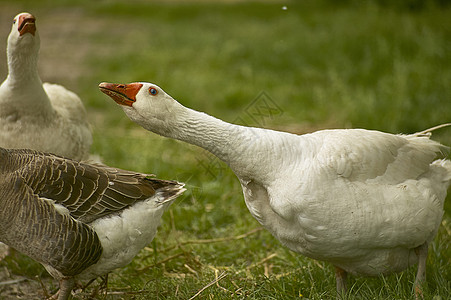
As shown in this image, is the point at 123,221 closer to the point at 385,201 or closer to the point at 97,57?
the point at 385,201

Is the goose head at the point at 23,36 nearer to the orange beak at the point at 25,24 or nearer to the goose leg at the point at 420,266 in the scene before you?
the orange beak at the point at 25,24

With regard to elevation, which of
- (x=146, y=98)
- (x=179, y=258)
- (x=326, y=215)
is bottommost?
(x=179, y=258)

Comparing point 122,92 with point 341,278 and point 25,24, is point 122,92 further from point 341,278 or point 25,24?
point 341,278

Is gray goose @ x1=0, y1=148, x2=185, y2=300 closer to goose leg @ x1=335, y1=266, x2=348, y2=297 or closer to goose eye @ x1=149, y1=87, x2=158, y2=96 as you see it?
goose eye @ x1=149, y1=87, x2=158, y2=96

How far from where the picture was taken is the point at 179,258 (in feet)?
14.1

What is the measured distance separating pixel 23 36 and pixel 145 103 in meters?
1.67

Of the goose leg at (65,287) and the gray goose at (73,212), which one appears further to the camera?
the goose leg at (65,287)

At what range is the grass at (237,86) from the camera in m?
3.89

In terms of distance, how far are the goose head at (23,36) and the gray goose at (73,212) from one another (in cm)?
102

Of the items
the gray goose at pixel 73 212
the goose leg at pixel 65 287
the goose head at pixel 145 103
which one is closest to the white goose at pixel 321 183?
the goose head at pixel 145 103

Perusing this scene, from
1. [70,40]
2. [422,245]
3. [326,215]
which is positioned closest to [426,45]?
[422,245]

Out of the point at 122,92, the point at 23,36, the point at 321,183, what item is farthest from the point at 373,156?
the point at 23,36

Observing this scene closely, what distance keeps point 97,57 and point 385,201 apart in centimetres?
984

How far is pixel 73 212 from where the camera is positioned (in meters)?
3.21
